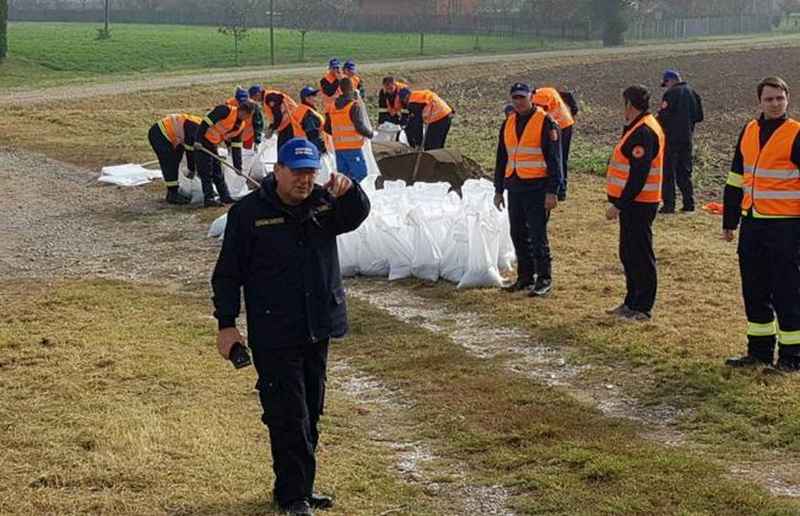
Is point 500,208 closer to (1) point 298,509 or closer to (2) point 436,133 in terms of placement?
(1) point 298,509

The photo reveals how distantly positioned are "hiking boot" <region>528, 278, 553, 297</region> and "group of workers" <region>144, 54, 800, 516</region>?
13mm

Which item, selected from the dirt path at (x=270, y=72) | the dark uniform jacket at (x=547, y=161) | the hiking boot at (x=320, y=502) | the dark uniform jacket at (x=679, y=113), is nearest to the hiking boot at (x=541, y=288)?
the dark uniform jacket at (x=547, y=161)

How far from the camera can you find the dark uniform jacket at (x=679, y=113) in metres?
15.5

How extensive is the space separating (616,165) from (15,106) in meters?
23.0

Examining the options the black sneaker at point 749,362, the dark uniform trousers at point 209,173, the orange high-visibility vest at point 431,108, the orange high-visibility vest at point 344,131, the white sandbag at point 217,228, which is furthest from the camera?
the orange high-visibility vest at point 431,108

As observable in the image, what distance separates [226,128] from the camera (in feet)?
53.1

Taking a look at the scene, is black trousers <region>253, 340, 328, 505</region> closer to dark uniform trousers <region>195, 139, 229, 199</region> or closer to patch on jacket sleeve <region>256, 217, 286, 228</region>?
patch on jacket sleeve <region>256, 217, 286, 228</region>

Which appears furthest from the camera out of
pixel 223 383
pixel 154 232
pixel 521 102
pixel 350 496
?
pixel 154 232

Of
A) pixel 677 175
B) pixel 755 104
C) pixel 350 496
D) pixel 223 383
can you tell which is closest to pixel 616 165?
pixel 223 383

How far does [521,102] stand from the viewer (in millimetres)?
10938

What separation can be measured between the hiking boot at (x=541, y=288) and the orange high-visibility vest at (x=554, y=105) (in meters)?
4.34

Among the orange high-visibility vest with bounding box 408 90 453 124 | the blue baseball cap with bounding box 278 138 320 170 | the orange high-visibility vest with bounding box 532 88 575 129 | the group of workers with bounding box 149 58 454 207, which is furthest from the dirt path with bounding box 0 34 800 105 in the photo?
the blue baseball cap with bounding box 278 138 320 170

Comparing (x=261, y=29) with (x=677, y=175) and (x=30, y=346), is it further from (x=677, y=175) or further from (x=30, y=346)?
(x=30, y=346)

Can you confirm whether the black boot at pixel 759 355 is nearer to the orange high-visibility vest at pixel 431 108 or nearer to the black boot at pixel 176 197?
the black boot at pixel 176 197
